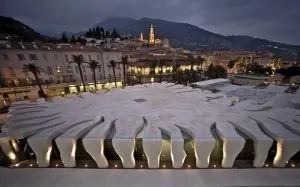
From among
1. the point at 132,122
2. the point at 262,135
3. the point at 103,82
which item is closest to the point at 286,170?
the point at 262,135

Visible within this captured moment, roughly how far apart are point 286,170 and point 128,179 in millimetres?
14904

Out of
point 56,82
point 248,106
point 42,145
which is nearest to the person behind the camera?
point 42,145

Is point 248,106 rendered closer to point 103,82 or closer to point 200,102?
point 200,102

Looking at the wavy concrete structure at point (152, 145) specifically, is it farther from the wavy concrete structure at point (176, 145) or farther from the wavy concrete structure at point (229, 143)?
the wavy concrete structure at point (229, 143)

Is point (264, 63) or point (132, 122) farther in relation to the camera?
point (264, 63)

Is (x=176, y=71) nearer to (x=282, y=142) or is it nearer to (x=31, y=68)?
(x=31, y=68)

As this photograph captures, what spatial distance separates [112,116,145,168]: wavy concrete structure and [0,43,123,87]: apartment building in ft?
112

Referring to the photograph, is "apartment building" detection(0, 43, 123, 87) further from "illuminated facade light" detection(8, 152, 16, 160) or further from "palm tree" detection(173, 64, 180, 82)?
"illuminated facade light" detection(8, 152, 16, 160)

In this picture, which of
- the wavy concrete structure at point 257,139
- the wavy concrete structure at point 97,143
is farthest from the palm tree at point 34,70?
the wavy concrete structure at point 257,139

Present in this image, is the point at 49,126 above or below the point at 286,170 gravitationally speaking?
above

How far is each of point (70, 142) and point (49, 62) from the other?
34.6 meters

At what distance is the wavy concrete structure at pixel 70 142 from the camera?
14.6m

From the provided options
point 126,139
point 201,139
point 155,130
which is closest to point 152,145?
point 155,130

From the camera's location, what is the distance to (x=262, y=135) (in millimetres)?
14289
